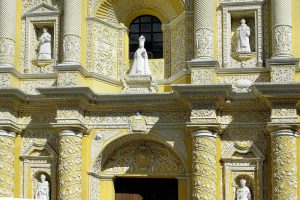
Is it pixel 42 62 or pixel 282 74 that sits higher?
pixel 42 62

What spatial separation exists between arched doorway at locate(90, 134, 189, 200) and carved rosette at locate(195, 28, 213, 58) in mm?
2398

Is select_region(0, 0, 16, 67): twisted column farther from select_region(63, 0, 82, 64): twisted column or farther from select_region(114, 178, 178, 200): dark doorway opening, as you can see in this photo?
select_region(114, 178, 178, 200): dark doorway opening

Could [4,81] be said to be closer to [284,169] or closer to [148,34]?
[148,34]

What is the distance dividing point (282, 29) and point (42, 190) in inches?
272

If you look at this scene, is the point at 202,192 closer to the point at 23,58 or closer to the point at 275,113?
the point at 275,113

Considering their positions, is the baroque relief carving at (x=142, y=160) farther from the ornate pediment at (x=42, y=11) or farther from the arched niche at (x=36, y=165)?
the ornate pediment at (x=42, y=11)

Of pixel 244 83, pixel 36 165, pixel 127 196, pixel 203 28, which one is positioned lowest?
pixel 127 196

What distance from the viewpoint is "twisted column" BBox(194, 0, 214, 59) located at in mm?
16141

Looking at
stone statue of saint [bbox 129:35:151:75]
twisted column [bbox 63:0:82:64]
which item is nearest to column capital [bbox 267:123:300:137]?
stone statue of saint [bbox 129:35:151:75]

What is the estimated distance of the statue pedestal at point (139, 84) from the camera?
1672cm

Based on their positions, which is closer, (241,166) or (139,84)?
(241,166)

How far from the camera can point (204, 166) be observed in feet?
50.7

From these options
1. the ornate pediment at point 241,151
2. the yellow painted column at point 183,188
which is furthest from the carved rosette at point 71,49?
the ornate pediment at point 241,151

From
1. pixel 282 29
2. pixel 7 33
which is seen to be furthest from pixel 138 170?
→ pixel 282 29
